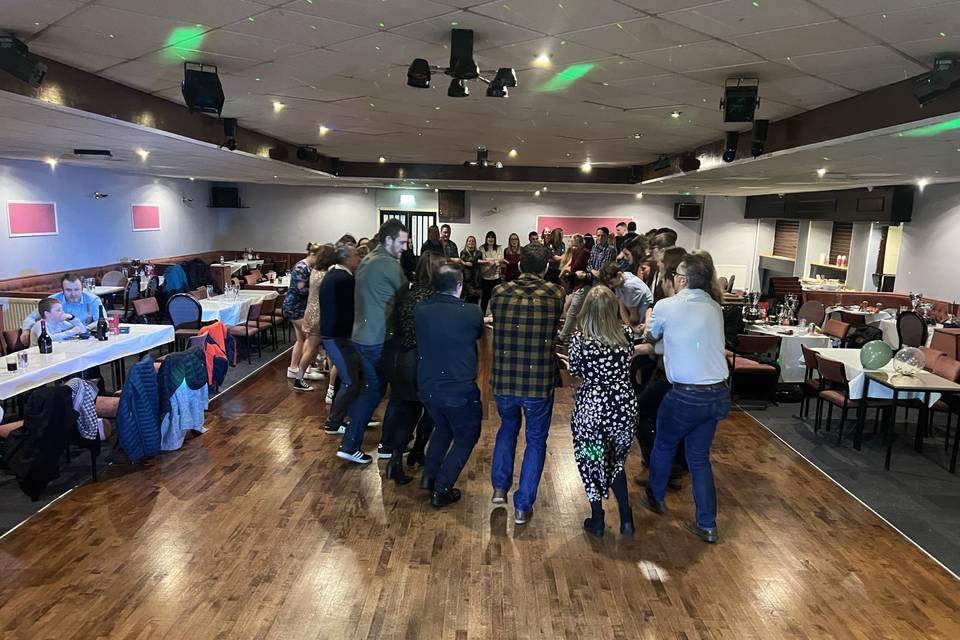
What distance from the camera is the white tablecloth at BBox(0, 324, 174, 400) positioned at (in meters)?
4.45

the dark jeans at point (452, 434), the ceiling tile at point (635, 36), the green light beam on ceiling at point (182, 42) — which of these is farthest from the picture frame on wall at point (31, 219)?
the ceiling tile at point (635, 36)

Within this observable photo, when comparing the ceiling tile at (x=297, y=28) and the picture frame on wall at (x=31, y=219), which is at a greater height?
the ceiling tile at (x=297, y=28)

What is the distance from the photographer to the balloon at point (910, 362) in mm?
5391

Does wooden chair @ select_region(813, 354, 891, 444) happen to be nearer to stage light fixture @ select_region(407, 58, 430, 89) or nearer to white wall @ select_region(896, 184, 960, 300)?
stage light fixture @ select_region(407, 58, 430, 89)

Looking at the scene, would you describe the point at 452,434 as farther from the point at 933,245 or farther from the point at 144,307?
the point at 933,245

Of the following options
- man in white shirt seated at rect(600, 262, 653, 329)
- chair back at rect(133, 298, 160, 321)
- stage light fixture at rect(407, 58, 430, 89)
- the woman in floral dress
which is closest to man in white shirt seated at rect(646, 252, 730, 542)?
the woman in floral dress

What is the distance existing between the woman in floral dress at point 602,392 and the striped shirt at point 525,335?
17cm

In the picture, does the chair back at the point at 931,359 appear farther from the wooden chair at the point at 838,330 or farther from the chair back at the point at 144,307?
the chair back at the point at 144,307

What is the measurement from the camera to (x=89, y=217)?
12273 millimetres

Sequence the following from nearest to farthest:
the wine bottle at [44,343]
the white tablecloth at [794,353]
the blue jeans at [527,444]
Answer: the blue jeans at [527,444] < the wine bottle at [44,343] < the white tablecloth at [794,353]

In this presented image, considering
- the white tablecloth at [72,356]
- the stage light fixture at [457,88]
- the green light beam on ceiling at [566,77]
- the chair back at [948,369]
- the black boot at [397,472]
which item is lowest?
the black boot at [397,472]

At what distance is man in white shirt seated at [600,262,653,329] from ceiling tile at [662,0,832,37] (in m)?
1.91

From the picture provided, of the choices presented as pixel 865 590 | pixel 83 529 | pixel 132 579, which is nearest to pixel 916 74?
pixel 865 590

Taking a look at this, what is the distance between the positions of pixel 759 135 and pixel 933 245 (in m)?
7.03
